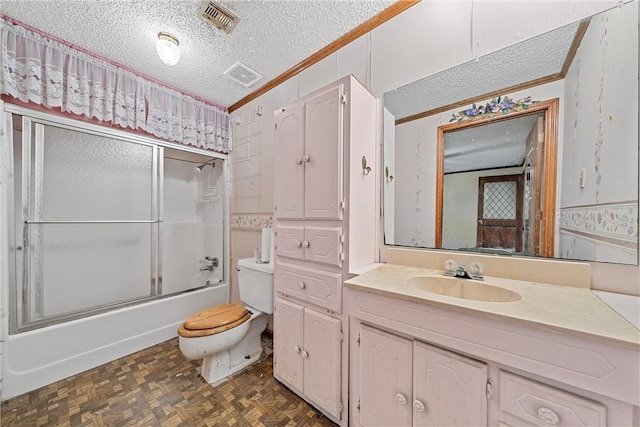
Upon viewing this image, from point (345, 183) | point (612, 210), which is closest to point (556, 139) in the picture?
point (612, 210)

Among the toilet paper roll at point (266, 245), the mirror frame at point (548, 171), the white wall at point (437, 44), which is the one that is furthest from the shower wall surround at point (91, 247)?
the mirror frame at point (548, 171)

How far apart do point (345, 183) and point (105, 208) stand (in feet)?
7.32

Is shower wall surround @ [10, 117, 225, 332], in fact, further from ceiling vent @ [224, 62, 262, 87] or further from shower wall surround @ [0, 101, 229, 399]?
ceiling vent @ [224, 62, 262, 87]

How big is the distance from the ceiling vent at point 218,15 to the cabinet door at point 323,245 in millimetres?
1357

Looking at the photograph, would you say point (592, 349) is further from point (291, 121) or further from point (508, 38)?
point (291, 121)

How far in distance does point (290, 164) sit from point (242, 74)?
44.8 inches

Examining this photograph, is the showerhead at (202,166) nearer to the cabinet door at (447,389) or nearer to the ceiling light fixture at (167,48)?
the ceiling light fixture at (167,48)

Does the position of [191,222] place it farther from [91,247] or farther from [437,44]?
[437,44]

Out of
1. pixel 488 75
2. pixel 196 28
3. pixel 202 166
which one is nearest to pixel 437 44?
pixel 488 75

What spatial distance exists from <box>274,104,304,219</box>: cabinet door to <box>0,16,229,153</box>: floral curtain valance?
128cm

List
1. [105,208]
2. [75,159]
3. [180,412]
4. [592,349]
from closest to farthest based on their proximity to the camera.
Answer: [592,349] → [180,412] → [75,159] → [105,208]

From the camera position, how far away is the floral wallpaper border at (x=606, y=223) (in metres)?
0.86

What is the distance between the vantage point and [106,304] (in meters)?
1.94

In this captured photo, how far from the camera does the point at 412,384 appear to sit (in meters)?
0.92
